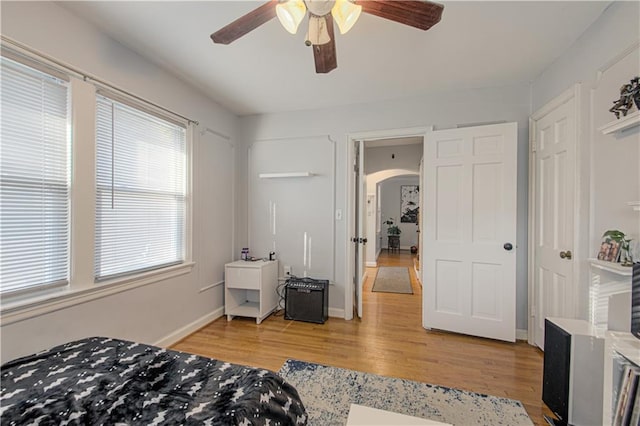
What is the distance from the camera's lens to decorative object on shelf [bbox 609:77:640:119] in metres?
1.42

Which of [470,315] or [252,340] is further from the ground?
[470,315]

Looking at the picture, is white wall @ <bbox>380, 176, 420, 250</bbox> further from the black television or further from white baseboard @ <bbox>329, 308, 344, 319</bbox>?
the black television

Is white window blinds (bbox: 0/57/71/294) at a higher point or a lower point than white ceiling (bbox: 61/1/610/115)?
lower

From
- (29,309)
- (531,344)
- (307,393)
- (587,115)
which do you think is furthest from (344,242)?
(29,309)

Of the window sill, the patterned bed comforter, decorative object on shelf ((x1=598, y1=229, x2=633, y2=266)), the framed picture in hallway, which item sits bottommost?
the patterned bed comforter

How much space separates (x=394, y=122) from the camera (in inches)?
124

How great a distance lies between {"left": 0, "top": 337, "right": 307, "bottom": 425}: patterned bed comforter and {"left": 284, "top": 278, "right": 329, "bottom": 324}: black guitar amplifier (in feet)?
6.37

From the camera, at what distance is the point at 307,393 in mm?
1886

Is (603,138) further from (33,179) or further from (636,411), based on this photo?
(33,179)

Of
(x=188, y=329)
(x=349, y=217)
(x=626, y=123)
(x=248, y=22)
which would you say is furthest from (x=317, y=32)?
(x=188, y=329)

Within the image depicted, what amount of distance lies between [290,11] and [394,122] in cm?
207

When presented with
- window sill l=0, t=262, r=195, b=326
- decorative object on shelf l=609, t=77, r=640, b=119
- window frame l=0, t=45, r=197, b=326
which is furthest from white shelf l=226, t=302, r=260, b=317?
decorative object on shelf l=609, t=77, r=640, b=119

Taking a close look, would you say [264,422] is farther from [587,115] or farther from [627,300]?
[587,115]

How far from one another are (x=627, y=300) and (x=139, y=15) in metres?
3.57
